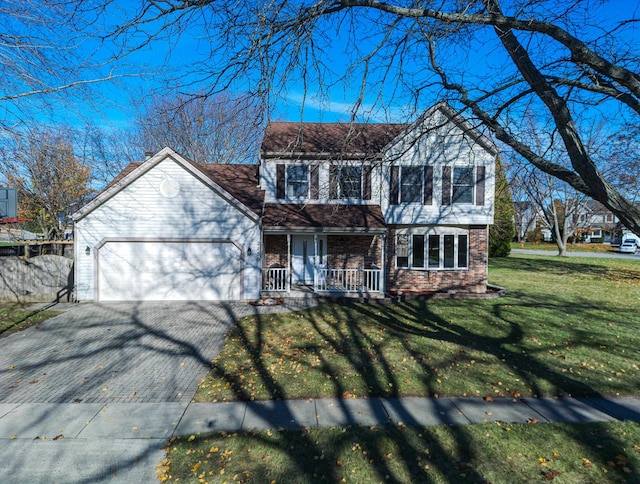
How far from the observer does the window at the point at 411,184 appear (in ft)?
46.0

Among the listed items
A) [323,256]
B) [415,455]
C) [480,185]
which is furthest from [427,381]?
[480,185]

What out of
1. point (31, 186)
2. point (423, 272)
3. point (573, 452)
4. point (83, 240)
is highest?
point (31, 186)

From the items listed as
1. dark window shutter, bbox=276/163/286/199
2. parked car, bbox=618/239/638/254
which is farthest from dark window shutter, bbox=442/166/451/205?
parked car, bbox=618/239/638/254

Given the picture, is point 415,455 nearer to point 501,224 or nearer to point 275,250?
point 275,250

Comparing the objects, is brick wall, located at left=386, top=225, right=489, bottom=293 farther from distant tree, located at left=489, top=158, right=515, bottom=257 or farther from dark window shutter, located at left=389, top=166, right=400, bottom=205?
distant tree, located at left=489, top=158, right=515, bottom=257

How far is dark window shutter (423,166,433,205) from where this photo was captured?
45.9 ft

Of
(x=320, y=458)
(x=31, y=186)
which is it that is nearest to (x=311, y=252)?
(x=320, y=458)

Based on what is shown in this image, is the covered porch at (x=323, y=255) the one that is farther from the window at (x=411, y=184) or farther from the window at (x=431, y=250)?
the window at (x=411, y=184)

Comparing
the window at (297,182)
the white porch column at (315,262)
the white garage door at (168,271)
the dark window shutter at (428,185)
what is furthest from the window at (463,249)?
the white garage door at (168,271)

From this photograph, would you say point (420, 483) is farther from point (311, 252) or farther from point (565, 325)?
point (311, 252)

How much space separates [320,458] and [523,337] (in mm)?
6796

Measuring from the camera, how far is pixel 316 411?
4750mm

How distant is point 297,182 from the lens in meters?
13.9

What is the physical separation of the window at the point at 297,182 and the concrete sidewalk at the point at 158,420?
1004 centimetres
